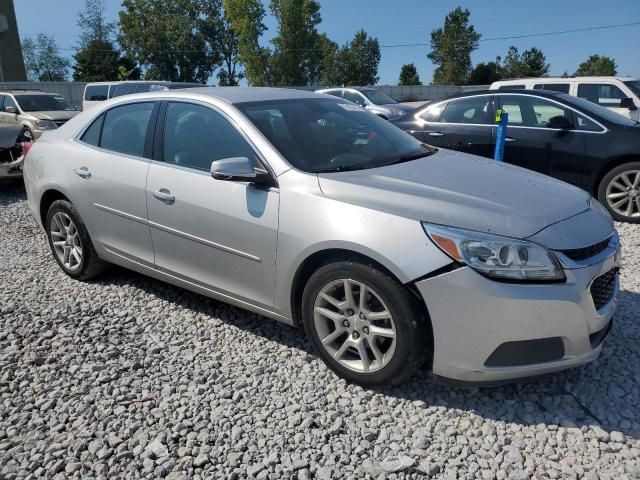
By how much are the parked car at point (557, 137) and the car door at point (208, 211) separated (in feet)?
15.3

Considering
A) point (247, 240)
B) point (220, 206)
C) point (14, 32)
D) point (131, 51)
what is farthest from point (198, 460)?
point (131, 51)

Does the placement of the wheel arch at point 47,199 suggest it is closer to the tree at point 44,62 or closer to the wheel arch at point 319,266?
the wheel arch at point 319,266

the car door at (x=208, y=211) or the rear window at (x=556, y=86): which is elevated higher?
the rear window at (x=556, y=86)

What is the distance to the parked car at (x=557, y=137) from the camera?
20.1 ft

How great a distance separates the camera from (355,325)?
2.83 metres

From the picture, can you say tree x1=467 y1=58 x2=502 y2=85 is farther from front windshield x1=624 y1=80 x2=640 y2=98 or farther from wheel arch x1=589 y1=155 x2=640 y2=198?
wheel arch x1=589 y1=155 x2=640 y2=198

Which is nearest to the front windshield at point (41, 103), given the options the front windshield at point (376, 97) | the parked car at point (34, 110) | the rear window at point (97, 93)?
the parked car at point (34, 110)

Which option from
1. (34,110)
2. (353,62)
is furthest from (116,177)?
(353,62)

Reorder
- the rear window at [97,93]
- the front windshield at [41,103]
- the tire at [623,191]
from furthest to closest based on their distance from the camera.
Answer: the rear window at [97,93] < the front windshield at [41,103] < the tire at [623,191]

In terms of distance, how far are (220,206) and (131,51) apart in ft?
208

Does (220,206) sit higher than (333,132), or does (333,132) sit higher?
(333,132)

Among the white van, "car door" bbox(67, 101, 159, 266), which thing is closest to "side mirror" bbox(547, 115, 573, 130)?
the white van

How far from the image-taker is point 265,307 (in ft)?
10.4

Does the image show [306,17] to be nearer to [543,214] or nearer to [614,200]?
[614,200]
